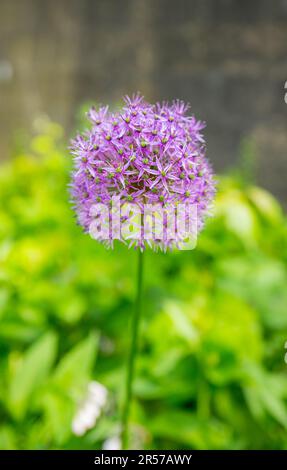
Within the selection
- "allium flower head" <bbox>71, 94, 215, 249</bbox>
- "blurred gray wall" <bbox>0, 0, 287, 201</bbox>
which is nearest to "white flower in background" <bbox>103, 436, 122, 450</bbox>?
"allium flower head" <bbox>71, 94, 215, 249</bbox>

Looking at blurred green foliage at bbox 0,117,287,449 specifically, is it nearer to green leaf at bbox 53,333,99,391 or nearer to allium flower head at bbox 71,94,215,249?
green leaf at bbox 53,333,99,391

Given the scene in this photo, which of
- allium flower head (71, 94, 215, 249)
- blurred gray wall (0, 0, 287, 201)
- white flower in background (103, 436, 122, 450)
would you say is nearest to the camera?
allium flower head (71, 94, 215, 249)

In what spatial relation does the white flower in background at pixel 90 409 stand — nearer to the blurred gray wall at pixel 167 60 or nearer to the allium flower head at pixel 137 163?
the allium flower head at pixel 137 163

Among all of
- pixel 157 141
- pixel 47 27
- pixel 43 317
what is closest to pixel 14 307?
pixel 43 317

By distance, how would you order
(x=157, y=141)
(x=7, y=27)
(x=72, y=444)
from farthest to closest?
(x=7, y=27)
(x=72, y=444)
(x=157, y=141)

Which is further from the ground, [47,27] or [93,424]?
[47,27]

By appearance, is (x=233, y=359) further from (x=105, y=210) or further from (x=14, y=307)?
(x=105, y=210)

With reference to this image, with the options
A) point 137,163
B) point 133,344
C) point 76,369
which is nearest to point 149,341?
point 76,369
